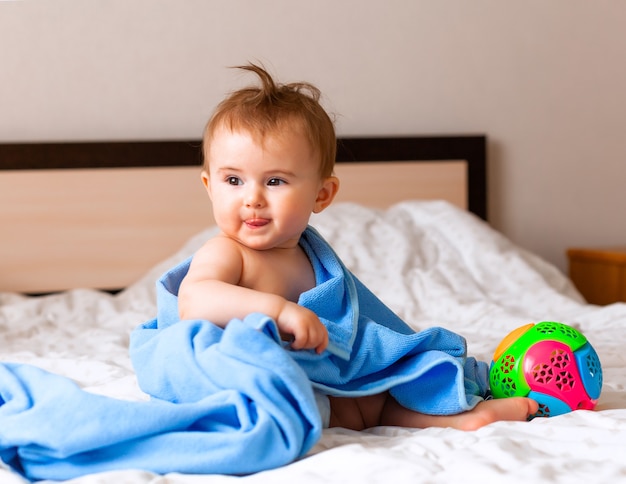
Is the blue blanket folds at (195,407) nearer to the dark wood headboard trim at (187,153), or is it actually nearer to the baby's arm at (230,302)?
the baby's arm at (230,302)

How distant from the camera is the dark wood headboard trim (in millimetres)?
2719

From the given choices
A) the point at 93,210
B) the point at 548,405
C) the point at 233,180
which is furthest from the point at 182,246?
the point at 548,405

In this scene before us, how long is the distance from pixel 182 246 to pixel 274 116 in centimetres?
176

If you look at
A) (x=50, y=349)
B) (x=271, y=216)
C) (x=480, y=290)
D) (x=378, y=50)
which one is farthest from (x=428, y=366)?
(x=378, y=50)

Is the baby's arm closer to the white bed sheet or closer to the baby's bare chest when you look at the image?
the baby's bare chest

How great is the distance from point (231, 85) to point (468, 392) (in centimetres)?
197

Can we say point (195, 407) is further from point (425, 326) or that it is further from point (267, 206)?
point (425, 326)

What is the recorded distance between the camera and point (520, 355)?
1.17 meters

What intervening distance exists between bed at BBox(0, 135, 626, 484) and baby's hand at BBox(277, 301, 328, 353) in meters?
0.56

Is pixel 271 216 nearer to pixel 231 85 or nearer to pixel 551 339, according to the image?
pixel 551 339

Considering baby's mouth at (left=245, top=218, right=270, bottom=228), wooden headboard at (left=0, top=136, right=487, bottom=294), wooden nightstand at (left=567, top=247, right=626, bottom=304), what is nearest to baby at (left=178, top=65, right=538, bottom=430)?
baby's mouth at (left=245, top=218, right=270, bottom=228)

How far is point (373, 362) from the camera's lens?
1122mm

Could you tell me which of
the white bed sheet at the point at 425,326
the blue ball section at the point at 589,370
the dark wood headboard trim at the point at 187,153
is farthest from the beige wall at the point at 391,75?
the blue ball section at the point at 589,370

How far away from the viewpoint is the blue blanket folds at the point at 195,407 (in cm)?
90
